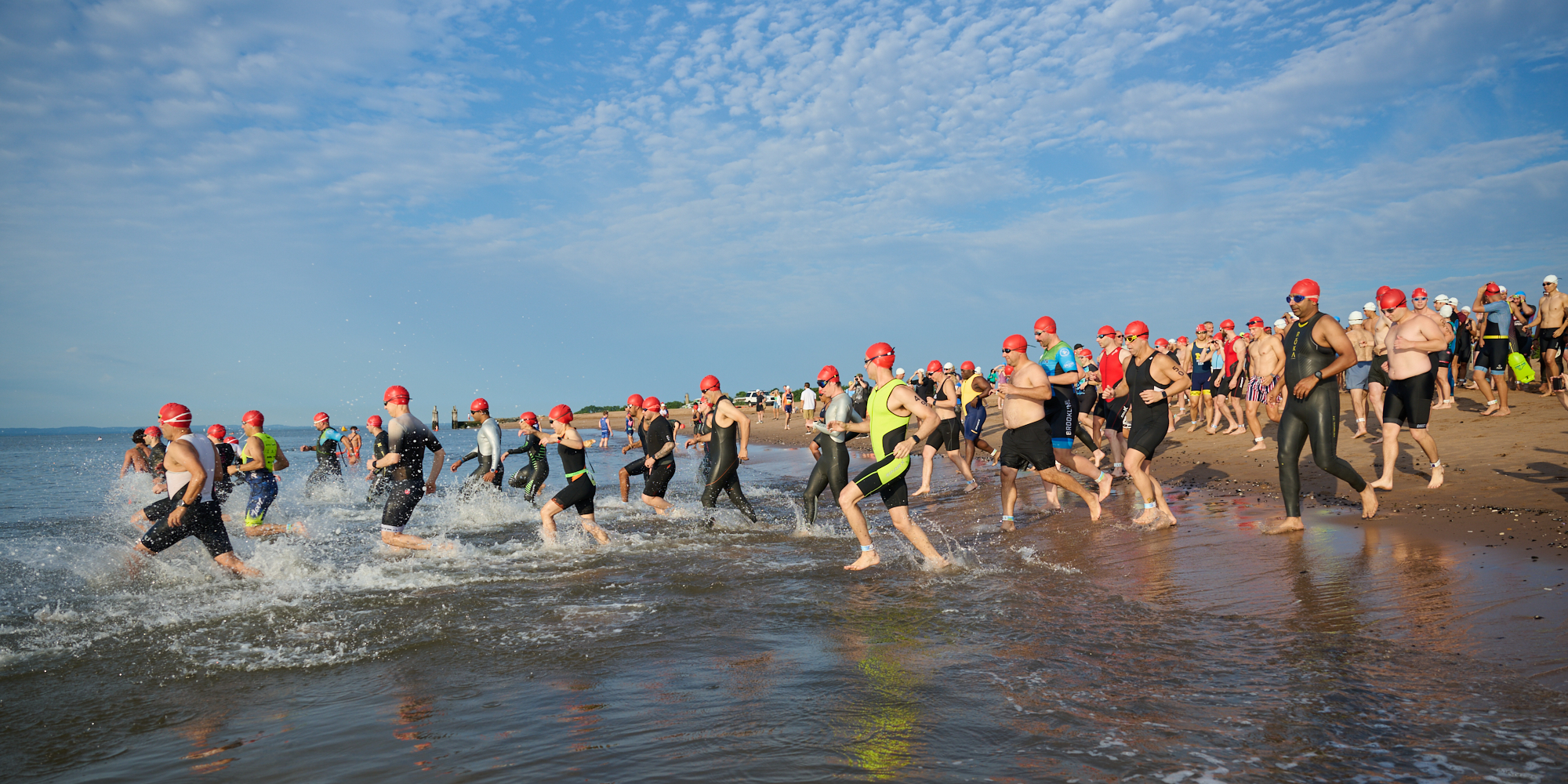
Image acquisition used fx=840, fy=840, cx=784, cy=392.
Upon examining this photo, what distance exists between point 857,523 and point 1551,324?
1257cm

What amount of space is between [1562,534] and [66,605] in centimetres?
1167

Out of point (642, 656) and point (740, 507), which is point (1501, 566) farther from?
point (740, 507)

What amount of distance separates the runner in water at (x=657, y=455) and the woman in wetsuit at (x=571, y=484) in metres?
1.70

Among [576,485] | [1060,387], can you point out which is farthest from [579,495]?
[1060,387]

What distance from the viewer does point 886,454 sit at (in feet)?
23.1

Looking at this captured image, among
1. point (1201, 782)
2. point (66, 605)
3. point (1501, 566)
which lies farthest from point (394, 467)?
point (1501, 566)

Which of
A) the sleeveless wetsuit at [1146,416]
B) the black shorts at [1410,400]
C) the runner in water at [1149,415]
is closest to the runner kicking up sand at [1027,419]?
the runner in water at [1149,415]

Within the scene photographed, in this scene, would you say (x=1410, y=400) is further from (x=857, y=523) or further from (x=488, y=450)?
(x=488, y=450)

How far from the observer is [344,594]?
6.77 metres

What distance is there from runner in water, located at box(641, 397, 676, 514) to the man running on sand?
7.35 meters

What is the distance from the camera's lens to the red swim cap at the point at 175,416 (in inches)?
277

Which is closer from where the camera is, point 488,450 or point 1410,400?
point 1410,400

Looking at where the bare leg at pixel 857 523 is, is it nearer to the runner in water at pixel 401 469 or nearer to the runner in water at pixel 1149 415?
the runner in water at pixel 1149 415

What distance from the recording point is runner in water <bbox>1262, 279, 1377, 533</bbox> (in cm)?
707
